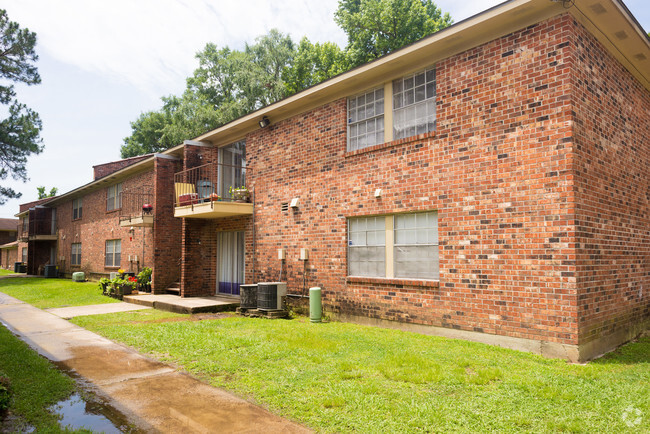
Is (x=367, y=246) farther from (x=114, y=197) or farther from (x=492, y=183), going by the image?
(x=114, y=197)

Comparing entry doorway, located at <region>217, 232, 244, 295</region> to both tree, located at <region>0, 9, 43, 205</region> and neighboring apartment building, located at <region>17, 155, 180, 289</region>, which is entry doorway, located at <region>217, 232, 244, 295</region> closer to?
neighboring apartment building, located at <region>17, 155, 180, 289</region>

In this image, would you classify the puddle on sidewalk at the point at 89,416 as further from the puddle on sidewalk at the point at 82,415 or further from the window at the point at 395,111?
the window at the point at 395,111

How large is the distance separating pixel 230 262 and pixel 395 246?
6.83m

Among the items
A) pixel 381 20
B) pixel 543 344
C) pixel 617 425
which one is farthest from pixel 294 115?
pixel 381 20

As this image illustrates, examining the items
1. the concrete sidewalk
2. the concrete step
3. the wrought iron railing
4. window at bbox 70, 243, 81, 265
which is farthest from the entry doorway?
the wrought iron railing

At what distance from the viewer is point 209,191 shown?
47.7 feet

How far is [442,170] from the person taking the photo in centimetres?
784

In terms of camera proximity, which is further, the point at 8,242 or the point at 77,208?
the point at 8,242

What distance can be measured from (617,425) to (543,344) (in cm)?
258

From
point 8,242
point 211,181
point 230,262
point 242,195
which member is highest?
point 211,181

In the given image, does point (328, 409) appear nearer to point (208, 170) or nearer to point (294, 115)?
point (294, 115)

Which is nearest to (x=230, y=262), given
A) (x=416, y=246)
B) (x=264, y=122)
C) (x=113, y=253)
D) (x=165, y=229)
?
(x=165, y=229)

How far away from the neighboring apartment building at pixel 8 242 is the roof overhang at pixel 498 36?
1911 inches

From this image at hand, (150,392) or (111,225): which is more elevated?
(111,225)
